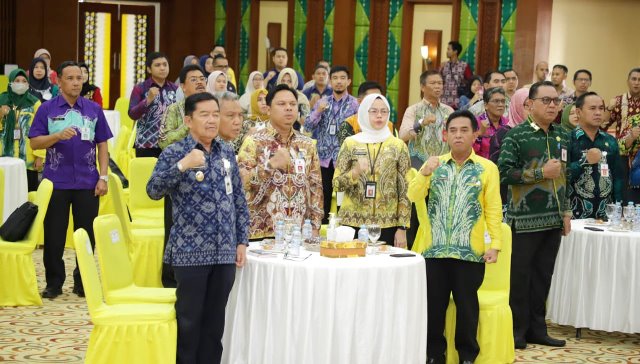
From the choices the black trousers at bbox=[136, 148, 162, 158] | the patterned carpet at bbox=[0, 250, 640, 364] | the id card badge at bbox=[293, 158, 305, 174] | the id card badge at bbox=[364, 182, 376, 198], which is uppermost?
the id card badge at bbox=[293, 158, 305, 174]

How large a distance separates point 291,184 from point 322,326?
3.37 ft

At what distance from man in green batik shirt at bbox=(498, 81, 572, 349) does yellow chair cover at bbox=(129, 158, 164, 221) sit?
8.65ft

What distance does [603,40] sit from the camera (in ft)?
53.9

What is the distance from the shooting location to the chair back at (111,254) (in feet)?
17.4

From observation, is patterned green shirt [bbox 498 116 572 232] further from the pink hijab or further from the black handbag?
the black handbag

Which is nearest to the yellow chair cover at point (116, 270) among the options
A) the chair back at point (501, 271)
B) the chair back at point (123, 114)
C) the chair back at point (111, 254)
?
the chair back at point (111, 254)

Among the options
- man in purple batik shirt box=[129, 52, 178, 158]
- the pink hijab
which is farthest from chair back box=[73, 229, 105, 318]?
the pink hijab

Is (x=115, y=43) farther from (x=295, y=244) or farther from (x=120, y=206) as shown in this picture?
(x=295, y=244)

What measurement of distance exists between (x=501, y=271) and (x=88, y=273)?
249 cm

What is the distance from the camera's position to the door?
18438mm

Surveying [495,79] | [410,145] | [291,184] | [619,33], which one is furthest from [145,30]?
[291,184]

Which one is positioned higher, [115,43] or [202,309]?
[115,43]

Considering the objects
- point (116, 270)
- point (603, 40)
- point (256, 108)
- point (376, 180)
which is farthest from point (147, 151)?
point (603, 40)

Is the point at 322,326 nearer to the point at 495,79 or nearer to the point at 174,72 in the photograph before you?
the point at 495,79
